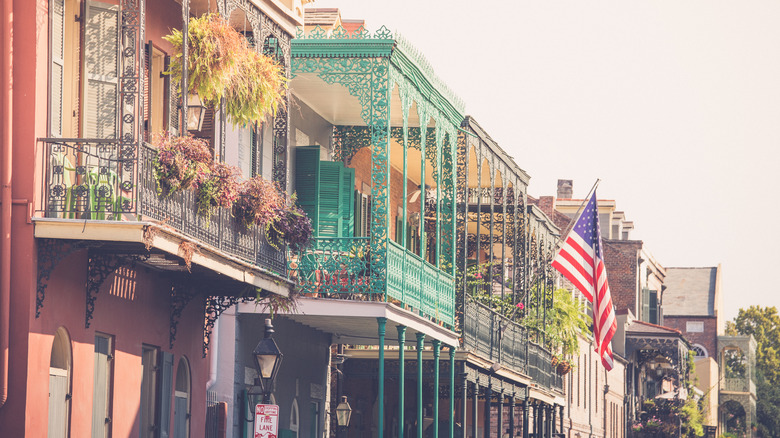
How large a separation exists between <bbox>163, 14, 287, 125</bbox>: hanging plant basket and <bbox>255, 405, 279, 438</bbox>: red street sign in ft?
12.9

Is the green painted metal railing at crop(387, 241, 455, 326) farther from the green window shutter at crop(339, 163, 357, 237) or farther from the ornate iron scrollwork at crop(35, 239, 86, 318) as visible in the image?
A: the ornate iron scrollwork at crop(35, 239, 86, 318)

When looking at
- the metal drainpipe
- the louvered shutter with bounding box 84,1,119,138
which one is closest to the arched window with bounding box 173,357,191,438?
the louvered shutter with bounding box 84,1,119,138

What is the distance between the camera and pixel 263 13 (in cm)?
1759

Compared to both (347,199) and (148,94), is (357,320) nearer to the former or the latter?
(347,199)

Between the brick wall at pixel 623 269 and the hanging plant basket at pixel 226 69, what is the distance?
46349 mm

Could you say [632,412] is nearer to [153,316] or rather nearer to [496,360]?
[496,360]

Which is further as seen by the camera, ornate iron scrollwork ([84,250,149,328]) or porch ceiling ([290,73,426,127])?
porch ceiling ([290,73,426,127])

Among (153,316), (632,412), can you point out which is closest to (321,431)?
(153,316)

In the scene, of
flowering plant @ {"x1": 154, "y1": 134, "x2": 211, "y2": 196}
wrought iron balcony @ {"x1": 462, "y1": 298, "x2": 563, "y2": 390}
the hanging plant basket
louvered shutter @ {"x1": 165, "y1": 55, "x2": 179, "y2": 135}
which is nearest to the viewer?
flowering plant @ {"x1": 154, "y1": 134, "x2": 211, "y2": 196}

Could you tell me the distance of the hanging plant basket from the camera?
1580 cm

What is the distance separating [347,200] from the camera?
22.3 metres

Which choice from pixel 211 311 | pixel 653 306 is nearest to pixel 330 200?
pixel 211 311

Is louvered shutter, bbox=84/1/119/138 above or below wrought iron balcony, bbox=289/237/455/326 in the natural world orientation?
above

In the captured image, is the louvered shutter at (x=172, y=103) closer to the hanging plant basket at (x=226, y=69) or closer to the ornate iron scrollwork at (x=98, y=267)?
the hanging plant basket at (x=226, y=69)
